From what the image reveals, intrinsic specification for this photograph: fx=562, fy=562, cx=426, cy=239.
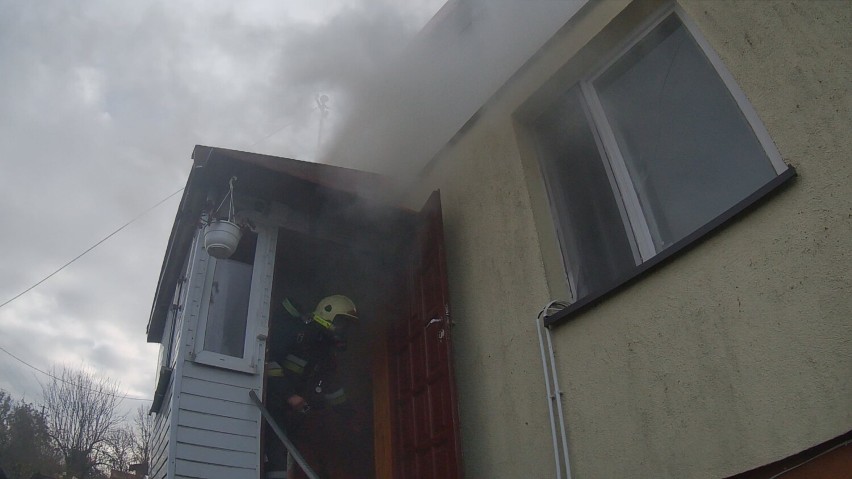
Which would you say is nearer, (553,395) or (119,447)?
(553,395)

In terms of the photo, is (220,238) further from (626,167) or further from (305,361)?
(626,167)

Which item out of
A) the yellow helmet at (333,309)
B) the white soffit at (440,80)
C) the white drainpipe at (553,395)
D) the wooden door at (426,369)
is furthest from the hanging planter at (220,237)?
the white drainpipe at (553,395)

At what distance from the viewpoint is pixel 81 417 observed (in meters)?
24.9

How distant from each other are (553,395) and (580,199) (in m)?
1.31

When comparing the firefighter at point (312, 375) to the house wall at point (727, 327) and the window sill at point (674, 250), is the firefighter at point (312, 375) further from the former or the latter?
the window sill at point (674, 250)

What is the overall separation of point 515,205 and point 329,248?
2.03 metres

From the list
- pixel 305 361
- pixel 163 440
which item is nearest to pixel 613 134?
pixel 305 361

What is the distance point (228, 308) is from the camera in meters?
4.07

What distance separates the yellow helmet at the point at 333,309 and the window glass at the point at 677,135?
2382mm

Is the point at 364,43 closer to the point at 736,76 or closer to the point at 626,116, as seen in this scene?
the point at 626,116

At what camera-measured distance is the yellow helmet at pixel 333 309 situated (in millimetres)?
4359

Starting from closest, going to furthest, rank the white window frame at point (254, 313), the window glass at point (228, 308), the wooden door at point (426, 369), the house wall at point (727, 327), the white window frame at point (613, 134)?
the house wall at point (727, 327) → the white window frame at point (613, 134) → the wooden door at point (426, 369) → the white window frame at point (254, 313) → the window glass at point (228, 308)

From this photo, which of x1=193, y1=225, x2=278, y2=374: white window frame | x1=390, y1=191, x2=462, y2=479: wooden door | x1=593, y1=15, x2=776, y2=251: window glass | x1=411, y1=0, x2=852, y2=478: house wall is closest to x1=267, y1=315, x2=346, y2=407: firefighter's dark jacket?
x1=193, y1=225, x2=278, y2=374: white window frame

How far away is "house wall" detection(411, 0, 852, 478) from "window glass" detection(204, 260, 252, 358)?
1777 millimetres
